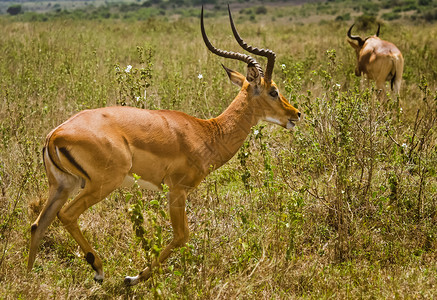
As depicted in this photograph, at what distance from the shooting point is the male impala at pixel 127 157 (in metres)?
3.38

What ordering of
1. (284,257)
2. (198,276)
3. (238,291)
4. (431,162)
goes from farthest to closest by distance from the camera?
1. (431,162)
2. (284,257)
3. (198,276)
4. (238,291)

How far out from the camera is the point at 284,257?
12.4 feet

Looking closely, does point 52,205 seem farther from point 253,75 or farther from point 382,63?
point 382,63

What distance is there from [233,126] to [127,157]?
4.05 ft

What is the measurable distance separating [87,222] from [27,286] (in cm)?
107

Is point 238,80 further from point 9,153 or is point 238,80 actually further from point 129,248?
point 9,153

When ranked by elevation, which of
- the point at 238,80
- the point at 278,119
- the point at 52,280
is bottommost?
the point at 52,280

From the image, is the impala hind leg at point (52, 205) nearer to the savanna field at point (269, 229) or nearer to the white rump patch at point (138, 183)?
the savanna field at point (269, 229)

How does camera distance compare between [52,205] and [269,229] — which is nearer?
[52,205]

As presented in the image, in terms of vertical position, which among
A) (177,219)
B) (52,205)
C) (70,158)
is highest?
(70,158)

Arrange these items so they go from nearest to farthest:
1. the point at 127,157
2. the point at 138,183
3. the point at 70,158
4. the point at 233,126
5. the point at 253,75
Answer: the point at 70,158, the point at 127,157, the point at 138,183, the point at 233,126, the point at 253,75

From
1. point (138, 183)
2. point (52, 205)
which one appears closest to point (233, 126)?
point (138, 183)

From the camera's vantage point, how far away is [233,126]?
14.6ft

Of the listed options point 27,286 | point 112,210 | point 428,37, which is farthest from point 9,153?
point 428,37
